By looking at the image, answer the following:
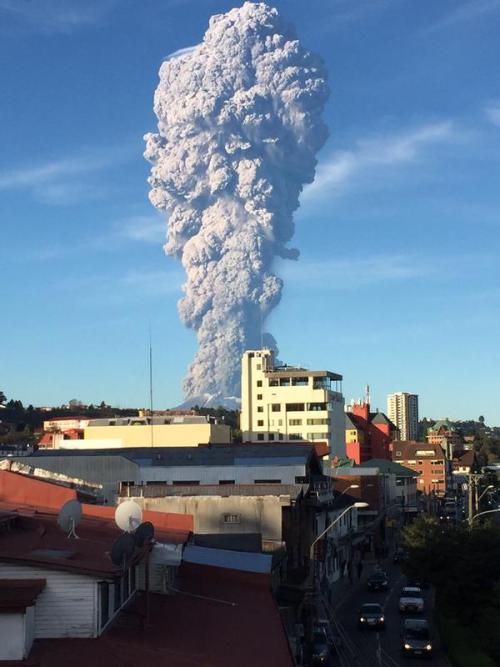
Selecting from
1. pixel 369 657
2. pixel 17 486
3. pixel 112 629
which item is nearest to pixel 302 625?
pixel 369 657

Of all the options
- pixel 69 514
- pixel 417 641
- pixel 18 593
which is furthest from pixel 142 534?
pixel 417 641

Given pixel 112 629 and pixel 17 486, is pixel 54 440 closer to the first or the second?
pixel 17 486

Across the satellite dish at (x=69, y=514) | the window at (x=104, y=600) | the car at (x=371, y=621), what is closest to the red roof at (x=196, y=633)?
the window at (x=104, y=600)

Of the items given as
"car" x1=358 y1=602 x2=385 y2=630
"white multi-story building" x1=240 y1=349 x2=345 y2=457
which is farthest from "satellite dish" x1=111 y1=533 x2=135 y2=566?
"white multi-story building" x1=240 y1=349 x2=345 y2=457

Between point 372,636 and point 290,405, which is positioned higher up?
point 290,405

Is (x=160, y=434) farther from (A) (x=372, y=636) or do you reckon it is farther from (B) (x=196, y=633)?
(B) (x=196, y=633)

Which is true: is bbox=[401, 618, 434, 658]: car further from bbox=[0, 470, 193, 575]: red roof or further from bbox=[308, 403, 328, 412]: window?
bbox=[308, 403, 328, 412]: window

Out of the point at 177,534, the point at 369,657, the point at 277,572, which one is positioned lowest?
the point at 369,657
